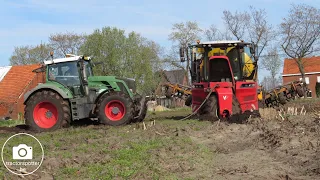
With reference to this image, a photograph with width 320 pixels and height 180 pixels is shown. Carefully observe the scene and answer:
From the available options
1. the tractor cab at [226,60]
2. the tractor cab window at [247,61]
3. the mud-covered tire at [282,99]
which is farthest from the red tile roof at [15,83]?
the tractor cab window at [247,61]

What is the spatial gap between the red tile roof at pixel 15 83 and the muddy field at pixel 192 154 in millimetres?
27805

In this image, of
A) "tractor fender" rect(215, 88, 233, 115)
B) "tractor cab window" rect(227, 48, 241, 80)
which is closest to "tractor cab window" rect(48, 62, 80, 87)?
"tractor fender" rect(215, 88, 233, 115)

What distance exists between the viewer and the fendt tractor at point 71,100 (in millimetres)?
12914

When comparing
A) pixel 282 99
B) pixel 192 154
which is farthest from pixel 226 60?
pixel 282 99

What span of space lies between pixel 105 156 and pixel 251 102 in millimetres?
8027

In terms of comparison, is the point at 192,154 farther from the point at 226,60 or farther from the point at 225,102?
the point at 226,60

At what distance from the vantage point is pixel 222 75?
47.0ft

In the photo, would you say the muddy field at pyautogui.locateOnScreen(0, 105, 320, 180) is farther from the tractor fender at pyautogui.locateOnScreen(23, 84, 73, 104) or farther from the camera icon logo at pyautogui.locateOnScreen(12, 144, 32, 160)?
the tractor fender at pyautogui.locateOnScreen(23, 84, 73, 104)

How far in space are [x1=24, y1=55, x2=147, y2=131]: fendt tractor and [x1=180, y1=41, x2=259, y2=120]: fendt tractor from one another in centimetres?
246

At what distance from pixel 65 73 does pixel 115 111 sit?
217cm

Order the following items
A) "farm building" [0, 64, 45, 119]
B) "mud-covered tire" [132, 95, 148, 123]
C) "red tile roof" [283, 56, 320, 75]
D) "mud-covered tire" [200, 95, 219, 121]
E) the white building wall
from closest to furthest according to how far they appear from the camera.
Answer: "mud-covered tire" [200, 95, 219, 121] → "mud-covered tire" [132, 95, 148, 123] → "farm building" [0, 64, 45, 119] → the white building wall → "red tile roof" [283, 56, 320, 75]

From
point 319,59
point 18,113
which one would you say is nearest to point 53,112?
point 18,113

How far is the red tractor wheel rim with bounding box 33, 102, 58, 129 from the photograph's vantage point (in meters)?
13.1

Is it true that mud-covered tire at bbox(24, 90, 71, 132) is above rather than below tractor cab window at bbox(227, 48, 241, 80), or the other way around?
below
